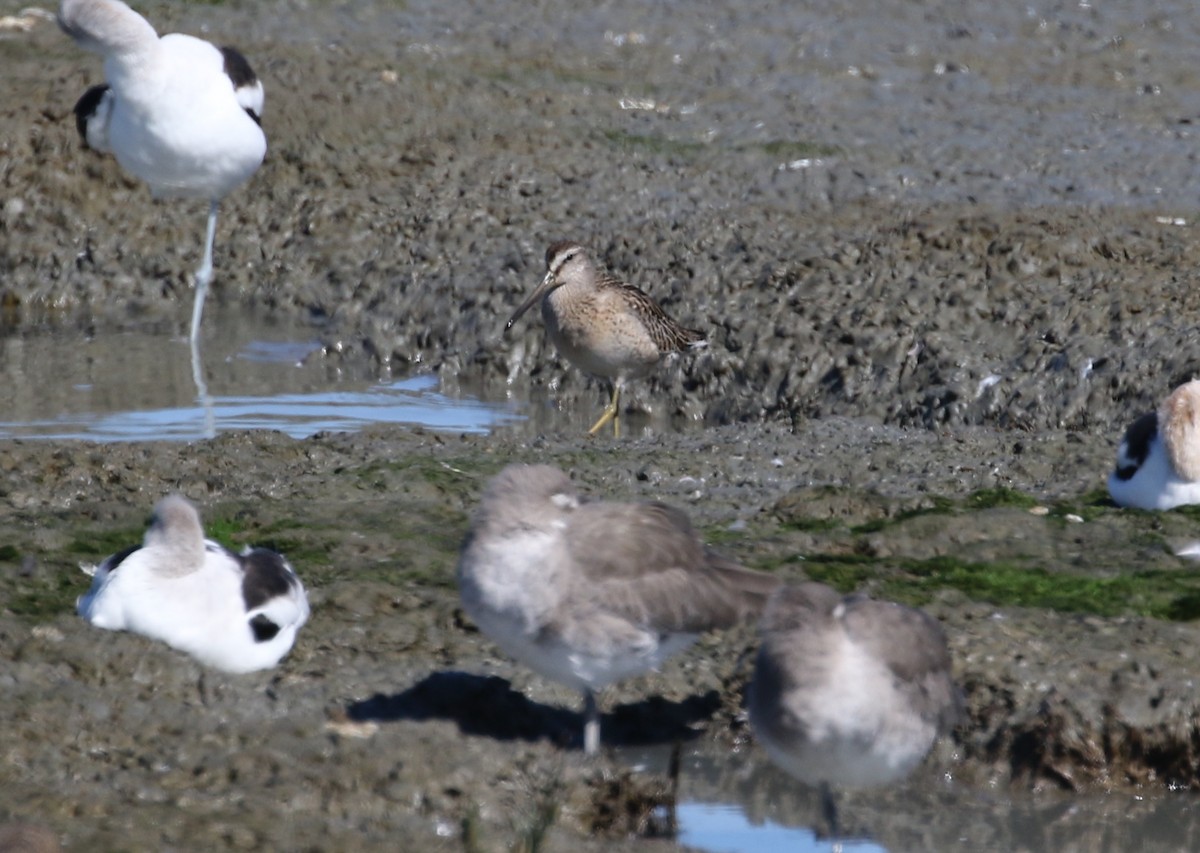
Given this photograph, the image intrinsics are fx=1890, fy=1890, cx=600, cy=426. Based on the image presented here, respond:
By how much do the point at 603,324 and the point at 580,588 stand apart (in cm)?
578

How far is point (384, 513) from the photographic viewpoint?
8.06 meters

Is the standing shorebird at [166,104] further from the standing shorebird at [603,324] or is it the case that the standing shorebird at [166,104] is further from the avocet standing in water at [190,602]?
the avocet standing in water at [190,602]

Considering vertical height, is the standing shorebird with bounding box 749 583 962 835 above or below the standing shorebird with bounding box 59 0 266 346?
below

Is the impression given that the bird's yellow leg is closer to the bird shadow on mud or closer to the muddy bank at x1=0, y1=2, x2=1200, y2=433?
the muddy bank at x1=0, y1=2, x2=1200, y2=433

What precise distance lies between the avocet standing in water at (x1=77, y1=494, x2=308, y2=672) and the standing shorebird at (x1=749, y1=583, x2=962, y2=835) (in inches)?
67.7

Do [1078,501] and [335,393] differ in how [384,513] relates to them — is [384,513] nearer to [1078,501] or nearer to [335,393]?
[1078,501]

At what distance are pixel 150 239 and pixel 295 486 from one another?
7.05 metres

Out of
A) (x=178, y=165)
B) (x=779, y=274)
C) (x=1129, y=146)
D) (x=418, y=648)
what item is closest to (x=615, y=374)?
(x=779, y=274)

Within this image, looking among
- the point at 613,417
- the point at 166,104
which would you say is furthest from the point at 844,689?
the point at 166,104

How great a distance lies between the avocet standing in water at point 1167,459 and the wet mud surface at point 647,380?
0.52 ft

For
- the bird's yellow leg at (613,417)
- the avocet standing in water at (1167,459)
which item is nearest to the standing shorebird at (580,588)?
the avocet standing in water at (1167,459)

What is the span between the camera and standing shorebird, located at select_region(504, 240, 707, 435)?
11.4 meters

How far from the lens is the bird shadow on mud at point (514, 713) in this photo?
19.9 feet

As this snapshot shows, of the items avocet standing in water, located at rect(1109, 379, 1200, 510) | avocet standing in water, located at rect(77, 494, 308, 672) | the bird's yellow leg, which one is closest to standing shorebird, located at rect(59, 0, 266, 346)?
the bird's yellow leg
